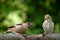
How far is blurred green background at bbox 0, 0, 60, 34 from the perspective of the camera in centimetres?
743

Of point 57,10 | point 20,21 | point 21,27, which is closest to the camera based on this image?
point 21,27

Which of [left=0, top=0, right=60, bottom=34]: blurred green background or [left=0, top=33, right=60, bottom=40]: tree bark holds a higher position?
[left=0, top=0, right=60, bottom=34]: blurred green background

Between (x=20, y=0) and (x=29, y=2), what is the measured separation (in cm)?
18

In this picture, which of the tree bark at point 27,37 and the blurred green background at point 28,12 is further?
the blurred green background at point 28,12

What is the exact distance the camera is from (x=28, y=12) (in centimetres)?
758

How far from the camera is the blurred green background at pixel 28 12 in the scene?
293 inches

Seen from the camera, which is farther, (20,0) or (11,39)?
(20,0)

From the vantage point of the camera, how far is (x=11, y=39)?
5.23 meters

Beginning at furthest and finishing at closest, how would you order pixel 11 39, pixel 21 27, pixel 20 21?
1. pixel 20 21
2. pixel 21 27
3. pixel 11 39

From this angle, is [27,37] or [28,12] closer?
[27,37]

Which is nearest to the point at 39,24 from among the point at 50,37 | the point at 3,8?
the point at 3,8

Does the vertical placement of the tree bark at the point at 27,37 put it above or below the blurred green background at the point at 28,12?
below

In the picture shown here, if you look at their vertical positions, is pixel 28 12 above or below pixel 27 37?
above

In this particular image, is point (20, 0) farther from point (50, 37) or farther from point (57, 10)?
point (50, 37)
